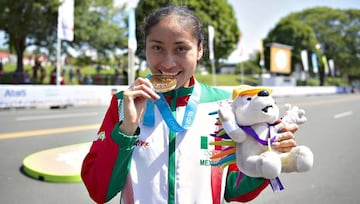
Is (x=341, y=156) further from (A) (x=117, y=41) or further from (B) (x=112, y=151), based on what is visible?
(A) (x=117, y=41)

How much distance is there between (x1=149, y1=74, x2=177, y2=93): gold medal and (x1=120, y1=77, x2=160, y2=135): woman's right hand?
2.8 inches

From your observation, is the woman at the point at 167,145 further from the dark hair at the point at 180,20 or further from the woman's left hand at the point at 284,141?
the woman's left hand at the point at 284,141

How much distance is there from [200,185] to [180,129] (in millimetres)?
255

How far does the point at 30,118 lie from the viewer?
10.9 meters

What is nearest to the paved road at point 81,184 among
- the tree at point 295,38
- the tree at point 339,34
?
the tree at point 295,38

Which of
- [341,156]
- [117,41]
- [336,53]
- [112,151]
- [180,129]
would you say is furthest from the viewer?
[336,53]

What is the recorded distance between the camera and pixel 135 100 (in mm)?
1268

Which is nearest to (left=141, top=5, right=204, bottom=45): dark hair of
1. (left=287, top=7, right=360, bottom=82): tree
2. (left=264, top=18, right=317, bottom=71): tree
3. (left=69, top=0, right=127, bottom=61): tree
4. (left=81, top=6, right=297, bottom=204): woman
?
(left=81, top=6, right=297, bottom=204): woman

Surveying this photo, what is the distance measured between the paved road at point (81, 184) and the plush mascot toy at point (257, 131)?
39 centimetres

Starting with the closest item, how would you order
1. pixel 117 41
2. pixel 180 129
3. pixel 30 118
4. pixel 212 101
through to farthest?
pixel 180 129 < pixel 212 101 < pixel 30 118 < pixel 117 41

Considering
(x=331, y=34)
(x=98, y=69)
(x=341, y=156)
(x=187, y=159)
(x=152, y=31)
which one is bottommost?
(x=341, y=156)

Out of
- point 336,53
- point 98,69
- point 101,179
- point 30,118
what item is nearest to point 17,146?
point 30,118

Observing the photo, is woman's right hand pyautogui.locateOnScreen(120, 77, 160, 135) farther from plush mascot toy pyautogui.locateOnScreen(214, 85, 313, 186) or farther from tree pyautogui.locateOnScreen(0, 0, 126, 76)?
tree pyautogui.locateOnScreen(0, 0, 126, 76)

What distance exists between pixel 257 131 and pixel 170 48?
475 mm
